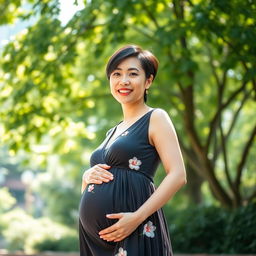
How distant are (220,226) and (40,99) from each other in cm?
345

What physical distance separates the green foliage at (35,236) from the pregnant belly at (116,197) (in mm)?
8880

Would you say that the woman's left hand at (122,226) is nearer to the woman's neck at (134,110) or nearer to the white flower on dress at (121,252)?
the white flower on dress at (121,252)

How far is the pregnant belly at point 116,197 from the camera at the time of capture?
2.66 metres

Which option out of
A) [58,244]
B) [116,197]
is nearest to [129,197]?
[116,197]

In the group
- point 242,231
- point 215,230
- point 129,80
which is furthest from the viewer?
point 215,230

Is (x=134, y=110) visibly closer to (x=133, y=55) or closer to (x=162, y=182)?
(x=133, y=55)

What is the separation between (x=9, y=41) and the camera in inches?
294

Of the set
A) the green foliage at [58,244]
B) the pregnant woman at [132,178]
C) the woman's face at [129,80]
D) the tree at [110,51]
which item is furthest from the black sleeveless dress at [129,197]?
the green foliage at [58,244]

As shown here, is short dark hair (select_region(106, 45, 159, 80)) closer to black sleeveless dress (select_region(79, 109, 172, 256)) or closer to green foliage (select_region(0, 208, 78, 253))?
black sleeveless dress (select_region(79, 109, 172, 256))

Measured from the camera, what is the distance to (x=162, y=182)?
8.65ft

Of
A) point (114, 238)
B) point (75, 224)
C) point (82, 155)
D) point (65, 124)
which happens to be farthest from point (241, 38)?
point (75, 224)

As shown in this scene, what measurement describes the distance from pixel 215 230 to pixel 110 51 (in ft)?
13.0

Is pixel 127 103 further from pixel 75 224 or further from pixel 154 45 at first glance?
pixel 75 224

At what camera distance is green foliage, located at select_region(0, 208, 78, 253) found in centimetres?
1191
